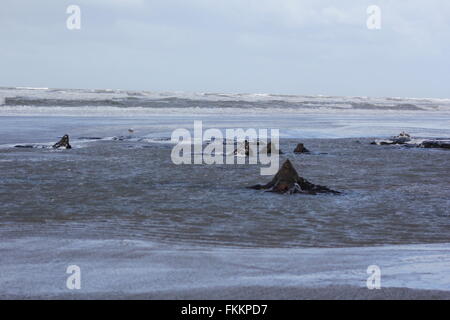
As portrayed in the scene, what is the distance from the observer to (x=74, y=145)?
19.2 m

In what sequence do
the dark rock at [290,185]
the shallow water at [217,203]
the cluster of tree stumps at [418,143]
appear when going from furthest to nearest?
the cluster of tree stumps at [418,143]
the dark rock at [290,185]
the shallow water at [217,203]

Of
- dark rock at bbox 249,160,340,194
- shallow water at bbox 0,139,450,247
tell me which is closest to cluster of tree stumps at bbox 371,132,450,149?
shallow water at bbox 0,139,450,247

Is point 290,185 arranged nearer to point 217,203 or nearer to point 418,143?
point 217,203

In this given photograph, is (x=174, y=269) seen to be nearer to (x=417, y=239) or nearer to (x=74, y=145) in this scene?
(x=417, y=239)

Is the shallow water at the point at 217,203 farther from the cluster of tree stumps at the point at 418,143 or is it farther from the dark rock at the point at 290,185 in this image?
the cluster of tree stumps at the point at 418,143

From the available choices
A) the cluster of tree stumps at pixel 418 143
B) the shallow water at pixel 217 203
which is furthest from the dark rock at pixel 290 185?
the cluster of tree stumps at pixel 418 143

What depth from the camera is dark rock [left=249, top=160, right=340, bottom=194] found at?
1002cm

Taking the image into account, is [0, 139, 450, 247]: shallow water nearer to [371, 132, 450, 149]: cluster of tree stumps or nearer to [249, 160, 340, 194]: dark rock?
[249, 160, 340, 194]: dark rock

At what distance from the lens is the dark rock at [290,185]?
10.0 meters

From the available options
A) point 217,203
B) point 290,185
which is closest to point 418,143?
point 290,185

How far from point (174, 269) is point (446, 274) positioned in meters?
2.05

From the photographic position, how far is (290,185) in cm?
1013

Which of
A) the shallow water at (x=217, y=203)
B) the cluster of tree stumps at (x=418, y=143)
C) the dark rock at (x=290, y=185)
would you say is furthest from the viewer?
the cluster of tree stumps at (x=418, y=143)

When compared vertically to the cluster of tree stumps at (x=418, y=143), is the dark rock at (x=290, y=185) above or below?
above
